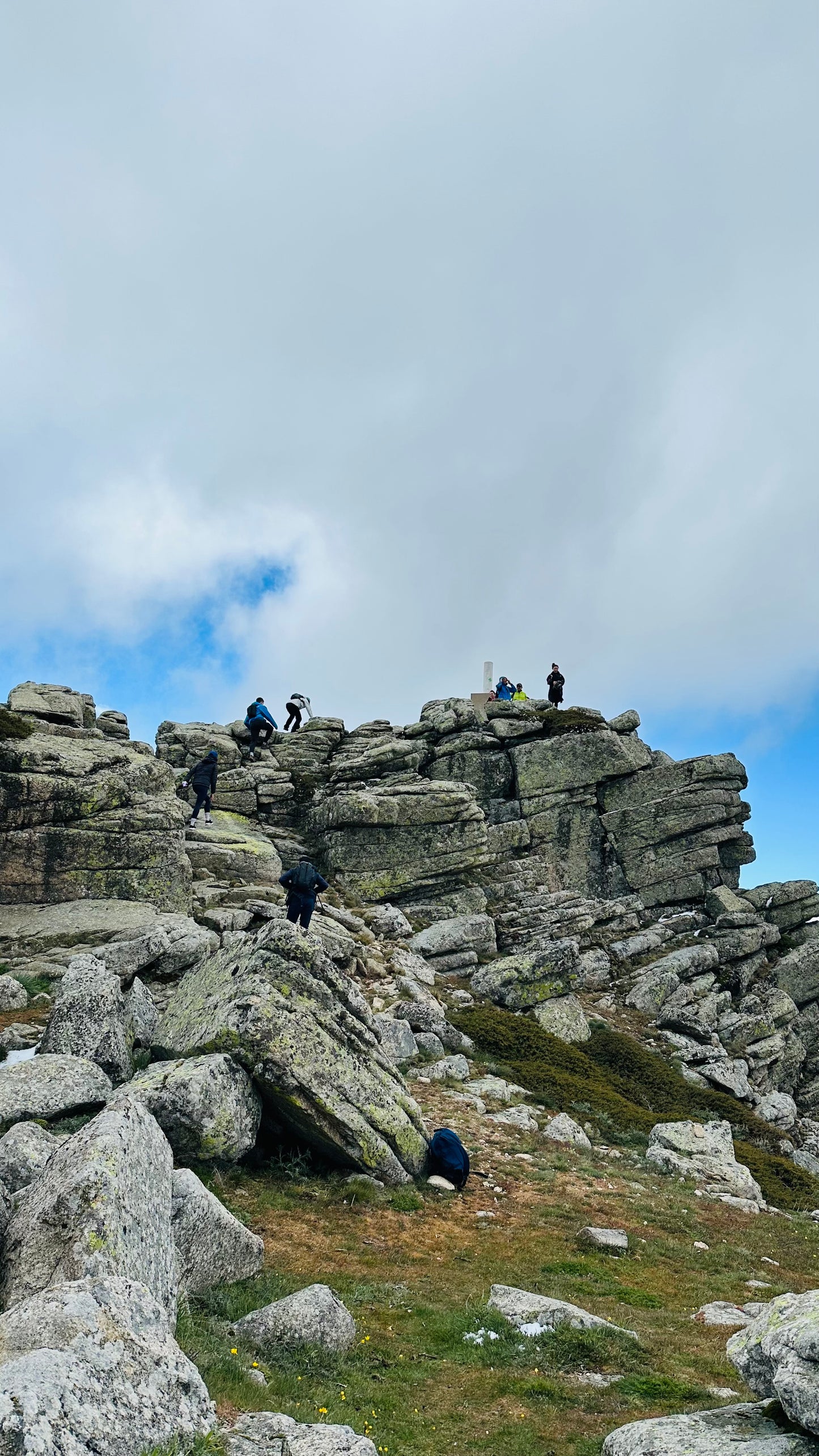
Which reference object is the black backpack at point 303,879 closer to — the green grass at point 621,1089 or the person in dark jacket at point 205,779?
the green grass at point 621,1089

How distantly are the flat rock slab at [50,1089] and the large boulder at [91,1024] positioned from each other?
0.93m

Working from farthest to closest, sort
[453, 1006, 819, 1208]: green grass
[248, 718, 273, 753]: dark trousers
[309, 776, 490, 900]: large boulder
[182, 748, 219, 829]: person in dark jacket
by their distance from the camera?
[248, 718, 273, 753]: dark trousers → [309, 776, 490, 900]: large boulder → [182, 748, 219, 829]: person in dark jacket → [453, 1006, 819, 1208]: green grass

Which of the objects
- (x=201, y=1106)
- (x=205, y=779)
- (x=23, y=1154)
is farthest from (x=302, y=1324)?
(x=205, y=779)

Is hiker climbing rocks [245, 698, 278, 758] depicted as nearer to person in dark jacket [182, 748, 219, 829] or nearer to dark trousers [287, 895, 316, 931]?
person in dark jacket [182, 748, 219, 829]

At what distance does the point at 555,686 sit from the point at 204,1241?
5903 centimetres

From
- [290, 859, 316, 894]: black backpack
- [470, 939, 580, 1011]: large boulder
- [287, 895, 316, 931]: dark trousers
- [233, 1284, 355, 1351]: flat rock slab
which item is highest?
[290, 859, 316, 894]: black backpack

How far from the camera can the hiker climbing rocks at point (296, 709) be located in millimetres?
66938

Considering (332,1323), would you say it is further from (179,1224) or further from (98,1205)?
(98,1205)

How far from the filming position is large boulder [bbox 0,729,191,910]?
30688mm

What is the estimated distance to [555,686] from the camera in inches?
2662

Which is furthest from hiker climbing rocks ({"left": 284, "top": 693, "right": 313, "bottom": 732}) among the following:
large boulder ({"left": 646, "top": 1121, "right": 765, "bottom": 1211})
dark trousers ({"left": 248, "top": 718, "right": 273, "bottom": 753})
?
large boulder ({"left": 646, "top": 1121, "right": 765, "bottom": 1211})

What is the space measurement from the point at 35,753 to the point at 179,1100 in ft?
68.8

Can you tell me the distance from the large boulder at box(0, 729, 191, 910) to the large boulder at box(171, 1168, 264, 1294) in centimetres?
2078

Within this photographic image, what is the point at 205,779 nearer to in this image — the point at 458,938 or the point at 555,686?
the point at 458,938
